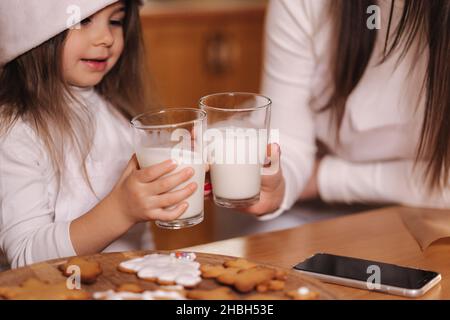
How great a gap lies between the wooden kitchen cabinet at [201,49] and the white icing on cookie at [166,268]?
2.07 m

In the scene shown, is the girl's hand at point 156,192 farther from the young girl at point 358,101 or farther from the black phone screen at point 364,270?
the young girl at point 358,101

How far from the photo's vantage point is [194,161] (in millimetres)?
1113

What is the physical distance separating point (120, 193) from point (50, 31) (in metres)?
0.33

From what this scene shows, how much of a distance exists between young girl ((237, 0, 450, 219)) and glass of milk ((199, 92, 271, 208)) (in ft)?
0.56

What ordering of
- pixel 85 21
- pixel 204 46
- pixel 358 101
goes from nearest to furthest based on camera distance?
pixel 85 21
pixel 358 101
pixel 204 46

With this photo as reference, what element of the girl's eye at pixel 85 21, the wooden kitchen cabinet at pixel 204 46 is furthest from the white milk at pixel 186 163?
the wooden kitchen cabinet at pixel 204 46

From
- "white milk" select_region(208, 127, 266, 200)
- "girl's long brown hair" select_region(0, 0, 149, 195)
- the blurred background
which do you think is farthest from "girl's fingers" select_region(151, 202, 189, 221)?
the blurred background

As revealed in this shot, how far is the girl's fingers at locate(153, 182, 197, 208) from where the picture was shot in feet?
3.59

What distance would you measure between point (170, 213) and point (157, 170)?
0.08 metres

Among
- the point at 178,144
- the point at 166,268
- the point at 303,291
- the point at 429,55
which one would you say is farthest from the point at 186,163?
the point at 429,55

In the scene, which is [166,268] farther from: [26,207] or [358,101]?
[358,101]

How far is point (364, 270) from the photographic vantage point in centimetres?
107
